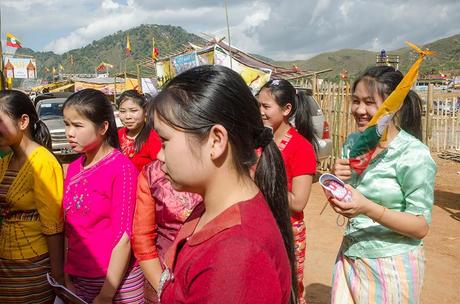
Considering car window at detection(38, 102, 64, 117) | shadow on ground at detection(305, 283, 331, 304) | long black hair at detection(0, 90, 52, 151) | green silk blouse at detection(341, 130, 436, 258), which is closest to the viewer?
green silk blouse at detection(341, 130, 436, 258)

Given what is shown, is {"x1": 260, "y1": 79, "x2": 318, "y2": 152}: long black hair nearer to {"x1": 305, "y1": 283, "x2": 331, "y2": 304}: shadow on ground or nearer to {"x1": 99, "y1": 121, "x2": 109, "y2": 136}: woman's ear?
{"x1": 99, "y1": 121, "x2": 109, "y2": 136}: woman's ear

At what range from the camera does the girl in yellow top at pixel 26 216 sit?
225 centimetres

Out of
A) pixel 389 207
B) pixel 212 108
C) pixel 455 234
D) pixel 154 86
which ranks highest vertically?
pixel 154 86

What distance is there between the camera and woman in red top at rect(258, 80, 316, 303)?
2.68 metres

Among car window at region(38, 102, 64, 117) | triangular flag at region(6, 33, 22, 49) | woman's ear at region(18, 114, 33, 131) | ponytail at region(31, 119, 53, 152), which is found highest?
triangular flag at region(6, 33, 22, 49)

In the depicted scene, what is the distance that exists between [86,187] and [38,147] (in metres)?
0.53

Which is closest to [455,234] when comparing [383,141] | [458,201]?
[458,201]

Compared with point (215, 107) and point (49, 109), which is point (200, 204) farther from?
point (49, 109)

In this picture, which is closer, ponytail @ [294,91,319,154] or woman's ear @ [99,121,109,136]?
woman's ear @ [99,121,109,136]

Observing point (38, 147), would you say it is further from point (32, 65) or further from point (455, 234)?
point (32, 65)

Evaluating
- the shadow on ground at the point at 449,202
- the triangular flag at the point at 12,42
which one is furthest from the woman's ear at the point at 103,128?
the triangular flag at the point at 12,42

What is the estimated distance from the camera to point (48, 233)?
88.8 inches

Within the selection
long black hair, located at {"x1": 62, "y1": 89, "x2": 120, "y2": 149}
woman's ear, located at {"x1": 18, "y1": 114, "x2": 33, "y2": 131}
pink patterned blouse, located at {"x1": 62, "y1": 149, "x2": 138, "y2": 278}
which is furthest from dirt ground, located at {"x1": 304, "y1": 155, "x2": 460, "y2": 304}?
woman's ear, located at {"x1": 18, "y1": 114, "x2": 33, "y2": 131}

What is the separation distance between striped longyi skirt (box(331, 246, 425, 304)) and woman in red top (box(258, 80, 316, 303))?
0.52 metres
